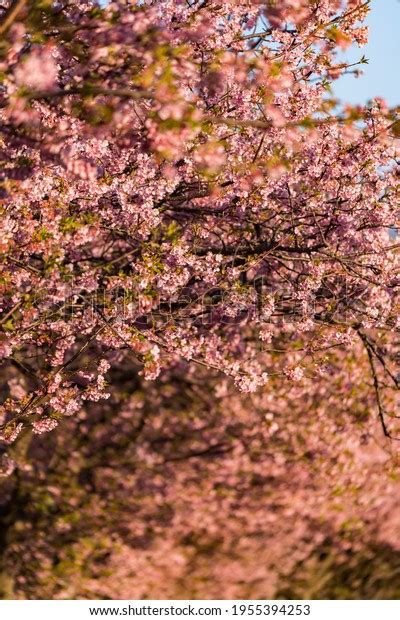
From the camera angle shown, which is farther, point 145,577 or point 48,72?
point 145,577

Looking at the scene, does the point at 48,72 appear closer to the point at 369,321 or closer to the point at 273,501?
the point at 369,321

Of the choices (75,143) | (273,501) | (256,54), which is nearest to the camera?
(75,143)

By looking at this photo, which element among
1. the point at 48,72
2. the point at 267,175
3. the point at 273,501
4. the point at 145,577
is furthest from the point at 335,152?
the point at 145,577

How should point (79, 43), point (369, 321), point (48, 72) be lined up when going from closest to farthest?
point (48, 72)
point (79, 43)
point (369, 321)

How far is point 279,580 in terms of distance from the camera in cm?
1386

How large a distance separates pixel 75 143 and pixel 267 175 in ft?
6.91

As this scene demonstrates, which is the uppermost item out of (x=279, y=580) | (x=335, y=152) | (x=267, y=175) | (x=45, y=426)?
(x=335, y=152)

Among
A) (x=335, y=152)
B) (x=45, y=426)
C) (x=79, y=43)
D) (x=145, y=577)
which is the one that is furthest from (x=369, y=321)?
(x=145, y=577)

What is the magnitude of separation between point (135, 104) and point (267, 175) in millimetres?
1657

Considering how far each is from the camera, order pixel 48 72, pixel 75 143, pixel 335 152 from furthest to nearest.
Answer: pixel 335 152 → pixel 75 143 → pixel 48 72

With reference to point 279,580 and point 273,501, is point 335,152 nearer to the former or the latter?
point 273,501

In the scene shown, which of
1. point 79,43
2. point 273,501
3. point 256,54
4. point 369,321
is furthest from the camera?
point 273,501

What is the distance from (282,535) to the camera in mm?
13500

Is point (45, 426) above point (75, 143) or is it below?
below
